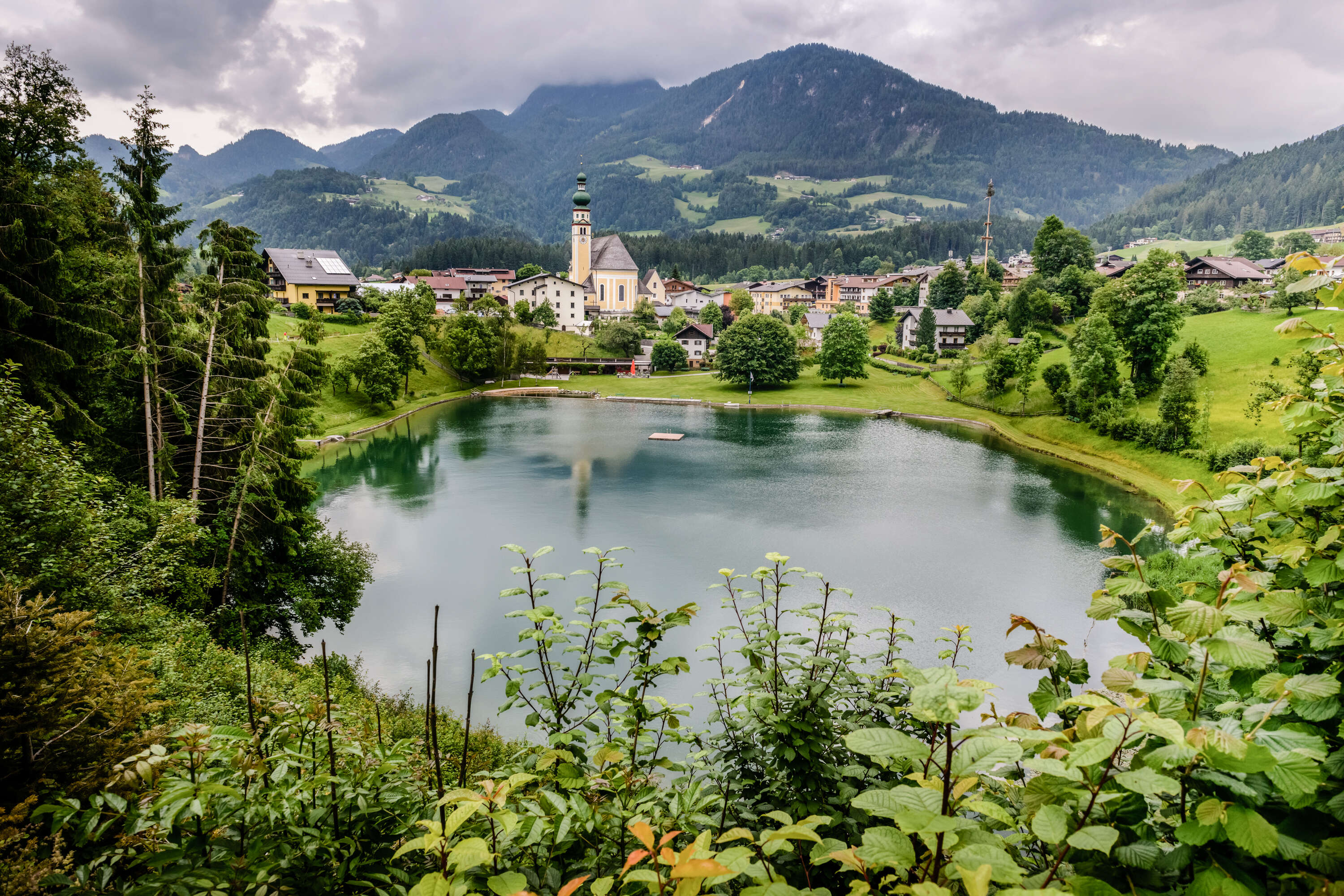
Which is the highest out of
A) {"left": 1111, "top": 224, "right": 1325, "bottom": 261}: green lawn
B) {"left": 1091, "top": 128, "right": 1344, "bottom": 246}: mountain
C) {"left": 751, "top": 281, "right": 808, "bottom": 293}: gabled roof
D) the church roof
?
{"left": 1091, "top": 128, "right": 1344, "bottom": 246}: mountain

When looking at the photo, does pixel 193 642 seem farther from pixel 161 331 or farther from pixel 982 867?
pixel 982 867

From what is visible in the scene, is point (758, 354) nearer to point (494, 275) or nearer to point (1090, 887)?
point (1090, 887)

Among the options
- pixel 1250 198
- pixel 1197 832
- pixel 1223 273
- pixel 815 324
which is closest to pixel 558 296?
pixel 815 324

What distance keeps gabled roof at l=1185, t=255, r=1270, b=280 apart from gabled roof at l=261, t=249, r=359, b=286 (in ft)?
287

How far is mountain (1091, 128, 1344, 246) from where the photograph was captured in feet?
494

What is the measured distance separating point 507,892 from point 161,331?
1573cm

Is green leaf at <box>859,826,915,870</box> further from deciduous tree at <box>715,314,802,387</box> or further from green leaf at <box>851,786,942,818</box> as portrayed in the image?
deciduous tree at <box>715,314,802,387</box>

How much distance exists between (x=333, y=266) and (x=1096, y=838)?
8575 centimetres

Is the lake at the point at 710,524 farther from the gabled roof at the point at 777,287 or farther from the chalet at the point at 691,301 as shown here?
the gabled roof at the point at 777,287

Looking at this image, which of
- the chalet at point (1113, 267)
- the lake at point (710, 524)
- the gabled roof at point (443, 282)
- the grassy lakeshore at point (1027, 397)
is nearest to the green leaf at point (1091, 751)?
Result: the lake at point (710, 524)

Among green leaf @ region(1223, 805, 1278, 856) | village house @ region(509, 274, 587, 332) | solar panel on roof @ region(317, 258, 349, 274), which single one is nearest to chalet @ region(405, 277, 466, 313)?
village house @ region(509, 274, 587, 332)

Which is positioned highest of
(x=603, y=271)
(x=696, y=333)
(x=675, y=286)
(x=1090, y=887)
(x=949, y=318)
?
(x=603, y=271)

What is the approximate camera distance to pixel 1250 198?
164 metres

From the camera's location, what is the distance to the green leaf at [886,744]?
1821mm
